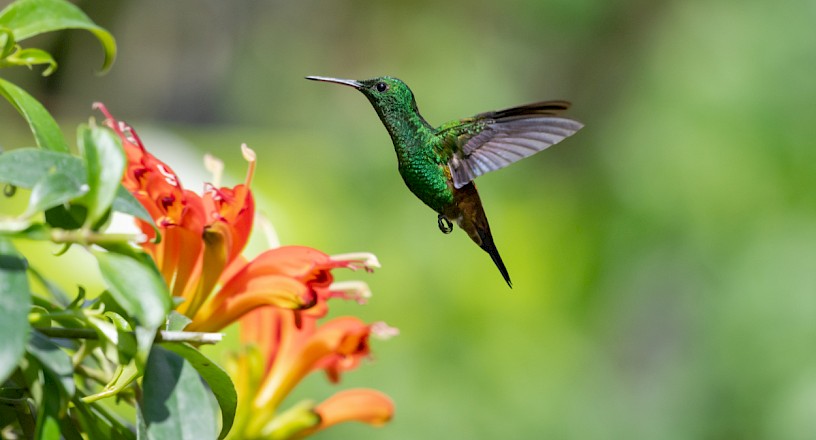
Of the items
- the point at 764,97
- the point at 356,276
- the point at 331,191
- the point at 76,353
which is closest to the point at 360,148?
the point at 331,191

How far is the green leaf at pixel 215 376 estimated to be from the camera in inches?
26.1

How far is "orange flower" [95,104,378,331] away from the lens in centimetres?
86

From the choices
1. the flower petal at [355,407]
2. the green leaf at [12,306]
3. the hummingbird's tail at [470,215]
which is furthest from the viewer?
the hummingbird's tail at [470,215]

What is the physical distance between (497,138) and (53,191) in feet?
2.67

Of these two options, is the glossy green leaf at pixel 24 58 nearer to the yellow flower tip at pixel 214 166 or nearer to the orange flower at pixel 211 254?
the orange flower at pixel 211 254

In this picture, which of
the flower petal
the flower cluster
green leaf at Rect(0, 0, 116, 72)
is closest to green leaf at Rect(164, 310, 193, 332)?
the flower cluster

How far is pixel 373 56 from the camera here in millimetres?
5891

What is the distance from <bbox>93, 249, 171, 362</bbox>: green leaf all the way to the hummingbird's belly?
0.69 m

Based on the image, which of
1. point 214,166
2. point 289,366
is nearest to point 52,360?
point 214,166

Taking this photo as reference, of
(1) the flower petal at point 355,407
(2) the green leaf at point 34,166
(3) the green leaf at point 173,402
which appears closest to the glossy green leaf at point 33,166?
(2) the green leaf at point 34,166

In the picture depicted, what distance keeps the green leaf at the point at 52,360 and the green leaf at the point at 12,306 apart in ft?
0.24

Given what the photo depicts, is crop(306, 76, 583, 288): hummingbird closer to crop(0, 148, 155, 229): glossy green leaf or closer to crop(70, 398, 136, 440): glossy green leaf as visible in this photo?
crop(70, 398, 136, 440): glossy green leaf

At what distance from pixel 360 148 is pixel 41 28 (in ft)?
12.1

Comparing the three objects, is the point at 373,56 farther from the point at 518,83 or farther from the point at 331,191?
the point at 331,191
